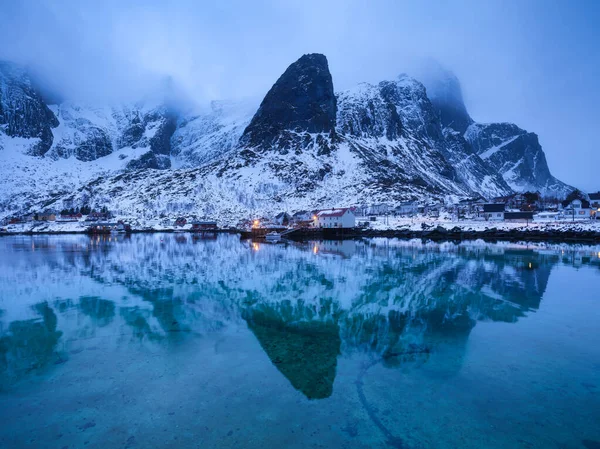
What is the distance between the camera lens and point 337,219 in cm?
9750

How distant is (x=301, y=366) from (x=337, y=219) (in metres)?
85.5

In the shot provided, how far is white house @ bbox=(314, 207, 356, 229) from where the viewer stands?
317ft

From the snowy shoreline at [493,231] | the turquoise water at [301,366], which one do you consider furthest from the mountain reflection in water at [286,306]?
the snowy shoreline at [493,231]

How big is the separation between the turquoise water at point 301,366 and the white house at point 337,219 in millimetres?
69602

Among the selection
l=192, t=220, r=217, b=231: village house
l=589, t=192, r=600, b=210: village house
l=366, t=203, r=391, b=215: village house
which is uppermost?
l=589, t=192, r=600, b=210: village house

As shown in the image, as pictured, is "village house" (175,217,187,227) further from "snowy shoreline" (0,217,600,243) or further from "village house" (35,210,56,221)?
"snowy shoreline" (0,217,600,243)

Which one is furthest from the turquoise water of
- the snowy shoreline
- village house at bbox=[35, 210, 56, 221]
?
village house at bbox=[35, 210, 56, 221]

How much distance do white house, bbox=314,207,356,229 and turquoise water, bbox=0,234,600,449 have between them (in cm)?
6960

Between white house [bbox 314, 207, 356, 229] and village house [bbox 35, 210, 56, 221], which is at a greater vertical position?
white house [bbox 314, 207, 356, 229]

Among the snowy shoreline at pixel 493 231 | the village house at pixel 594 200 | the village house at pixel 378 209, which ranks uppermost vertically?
the village house at pixel 594 200

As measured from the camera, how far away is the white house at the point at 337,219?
96.8m

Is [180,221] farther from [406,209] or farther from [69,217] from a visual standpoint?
[406,209]

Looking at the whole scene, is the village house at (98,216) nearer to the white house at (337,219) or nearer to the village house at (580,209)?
the white house at (337,219)

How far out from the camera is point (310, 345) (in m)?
15.0
